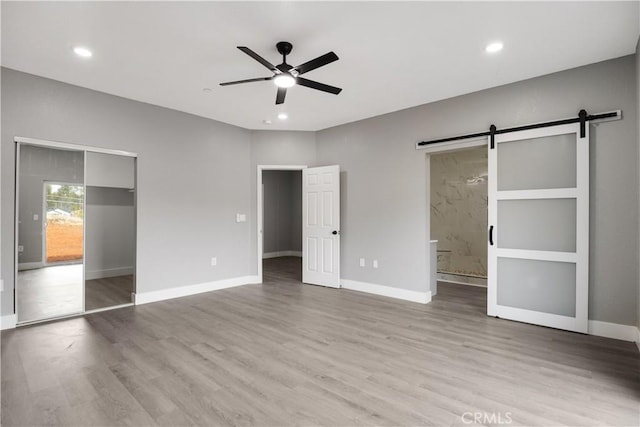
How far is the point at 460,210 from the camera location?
639 cm

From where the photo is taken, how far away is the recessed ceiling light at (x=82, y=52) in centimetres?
314

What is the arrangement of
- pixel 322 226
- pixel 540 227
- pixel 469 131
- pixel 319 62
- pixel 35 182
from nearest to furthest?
pixel 319 62
pixel 540 227
pixel 35 182
pixel 469 131
pixel 322 226

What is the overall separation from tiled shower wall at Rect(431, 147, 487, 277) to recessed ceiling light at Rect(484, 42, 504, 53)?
310 centimetres

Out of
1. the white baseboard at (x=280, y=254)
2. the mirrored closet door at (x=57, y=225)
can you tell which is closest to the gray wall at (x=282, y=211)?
the white baseboard at (x=280, y=254)

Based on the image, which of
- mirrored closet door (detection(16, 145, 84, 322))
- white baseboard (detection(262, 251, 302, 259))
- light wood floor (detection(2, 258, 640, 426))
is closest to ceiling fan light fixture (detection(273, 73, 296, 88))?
light wood floor (detection(2, 258, 640, 426))

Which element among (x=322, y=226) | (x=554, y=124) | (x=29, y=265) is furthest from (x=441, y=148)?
(x=29, y=265)

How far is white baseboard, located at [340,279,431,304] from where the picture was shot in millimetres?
4768

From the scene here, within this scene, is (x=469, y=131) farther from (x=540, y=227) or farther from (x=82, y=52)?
(x=82, y=52)

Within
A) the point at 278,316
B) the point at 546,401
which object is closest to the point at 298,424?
the point at 546,401

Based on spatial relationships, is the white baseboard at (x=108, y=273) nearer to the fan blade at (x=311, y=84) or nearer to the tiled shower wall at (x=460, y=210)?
the fan blade at (x=311, y=84)

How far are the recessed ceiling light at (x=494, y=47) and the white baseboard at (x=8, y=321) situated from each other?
5.82 meters

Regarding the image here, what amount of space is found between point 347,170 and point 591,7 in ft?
12.3

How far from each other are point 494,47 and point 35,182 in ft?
17.5

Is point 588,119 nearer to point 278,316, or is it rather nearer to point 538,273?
point 538,273
